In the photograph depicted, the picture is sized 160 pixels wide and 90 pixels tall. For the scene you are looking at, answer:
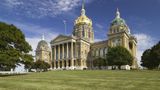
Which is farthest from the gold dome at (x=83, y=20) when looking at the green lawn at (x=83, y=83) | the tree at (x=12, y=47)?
the green lawn at (x=83, y=83)

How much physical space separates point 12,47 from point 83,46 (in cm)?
9995

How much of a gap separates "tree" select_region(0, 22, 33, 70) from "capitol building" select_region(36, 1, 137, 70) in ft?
286

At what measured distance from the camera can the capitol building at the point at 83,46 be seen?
142 metres

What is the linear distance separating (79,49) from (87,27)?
24.0 meters

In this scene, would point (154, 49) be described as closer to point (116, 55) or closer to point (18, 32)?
point (116, 55)

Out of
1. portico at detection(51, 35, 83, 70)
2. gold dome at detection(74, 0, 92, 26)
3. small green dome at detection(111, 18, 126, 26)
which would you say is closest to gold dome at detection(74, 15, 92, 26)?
gold dome at detection(74, 0, 92, 26)

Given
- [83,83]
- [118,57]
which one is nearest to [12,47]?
[83,83]

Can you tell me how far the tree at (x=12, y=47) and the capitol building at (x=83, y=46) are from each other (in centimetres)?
8703

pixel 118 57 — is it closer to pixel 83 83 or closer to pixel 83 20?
pixel 83 20

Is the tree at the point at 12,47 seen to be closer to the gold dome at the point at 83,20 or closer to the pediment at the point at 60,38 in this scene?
the pediment at the point at 60,38

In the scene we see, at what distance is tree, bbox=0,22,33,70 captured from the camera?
49763 mm

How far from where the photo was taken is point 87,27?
169 m

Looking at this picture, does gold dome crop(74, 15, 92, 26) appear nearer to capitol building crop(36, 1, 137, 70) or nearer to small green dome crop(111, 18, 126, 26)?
capitol building crop(36, 1, 137, 70)

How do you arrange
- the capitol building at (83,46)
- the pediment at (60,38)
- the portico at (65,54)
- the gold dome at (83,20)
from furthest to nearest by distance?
1. the gold dome at (83,20)
2. the pediment at (60,38)
3. the portico at (65,54)
4. the capitol building at (83,46)
